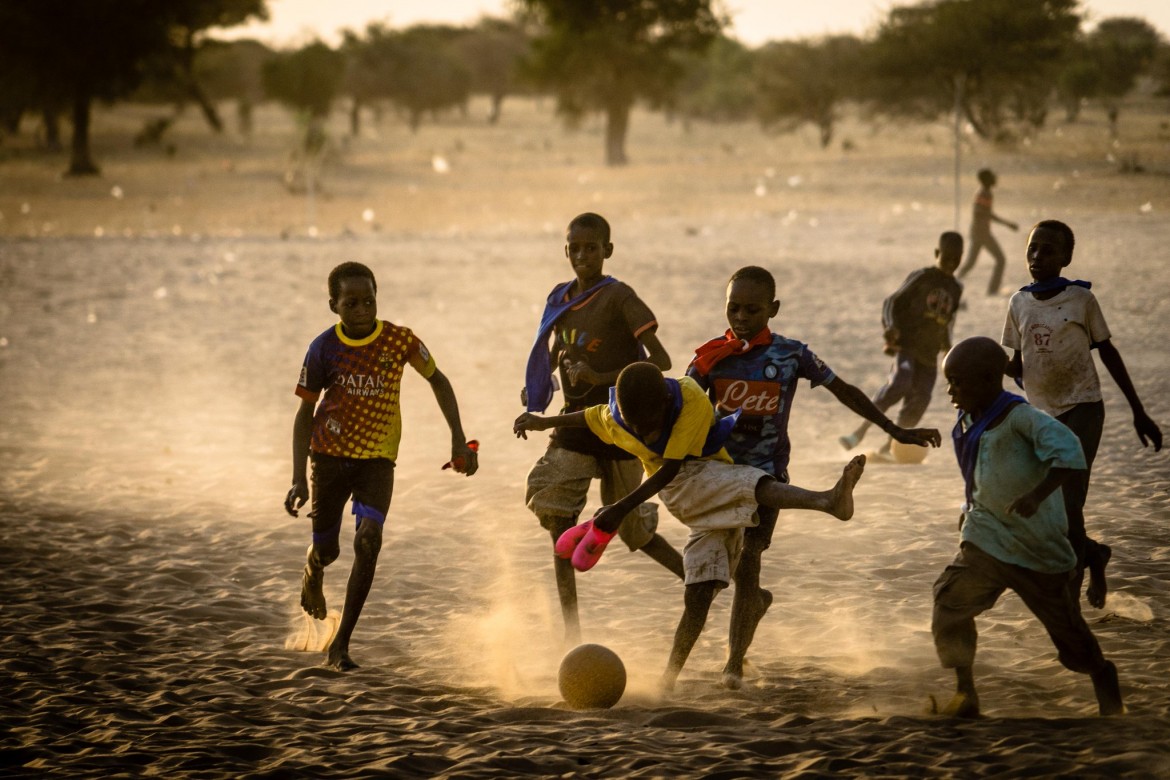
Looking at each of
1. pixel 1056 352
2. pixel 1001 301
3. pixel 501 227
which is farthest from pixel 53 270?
pixel 1056 352

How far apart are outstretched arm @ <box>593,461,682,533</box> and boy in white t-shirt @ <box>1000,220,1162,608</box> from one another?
5.11ft

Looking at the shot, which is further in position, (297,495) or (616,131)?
(616,131)

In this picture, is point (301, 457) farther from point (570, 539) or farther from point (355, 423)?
point (570, 539)

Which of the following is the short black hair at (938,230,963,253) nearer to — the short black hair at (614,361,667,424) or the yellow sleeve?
the yellow sleeve

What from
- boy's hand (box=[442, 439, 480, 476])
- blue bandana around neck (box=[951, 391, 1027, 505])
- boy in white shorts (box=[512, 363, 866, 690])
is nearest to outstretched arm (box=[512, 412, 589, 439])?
boy in white shorts (box=[512, 363, 866, 690])

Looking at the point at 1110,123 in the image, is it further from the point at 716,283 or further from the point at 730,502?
the point at 730,502

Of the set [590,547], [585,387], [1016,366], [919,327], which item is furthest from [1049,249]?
[919,327]

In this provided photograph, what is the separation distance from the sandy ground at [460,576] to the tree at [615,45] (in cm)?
2801

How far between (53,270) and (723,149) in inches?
1396

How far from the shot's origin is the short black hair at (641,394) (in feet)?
15.3

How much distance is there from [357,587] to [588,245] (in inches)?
66.8

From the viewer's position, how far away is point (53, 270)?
20.8 meters

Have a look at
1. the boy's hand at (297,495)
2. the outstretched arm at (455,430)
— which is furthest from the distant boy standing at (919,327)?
the boy's hand at (297,495)

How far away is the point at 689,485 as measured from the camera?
4.91m
